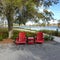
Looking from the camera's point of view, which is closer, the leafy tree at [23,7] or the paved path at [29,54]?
the paved path at [29,54]

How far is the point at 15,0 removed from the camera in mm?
15969

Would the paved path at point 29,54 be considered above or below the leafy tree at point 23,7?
below

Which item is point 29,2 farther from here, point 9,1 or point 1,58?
point 1,58

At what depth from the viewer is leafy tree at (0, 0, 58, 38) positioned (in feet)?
53.4

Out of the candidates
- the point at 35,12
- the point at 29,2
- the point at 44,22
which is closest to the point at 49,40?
the point at 44,22

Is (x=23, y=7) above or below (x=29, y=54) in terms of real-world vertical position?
above

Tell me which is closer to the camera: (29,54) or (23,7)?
(29,54)

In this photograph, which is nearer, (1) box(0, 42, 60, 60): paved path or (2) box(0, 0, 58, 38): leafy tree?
(1) box(0, 42, 60, 60): paved path

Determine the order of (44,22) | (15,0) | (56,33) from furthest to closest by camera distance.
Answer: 1. (56,33)
2. (44,22)
3. (15,0)

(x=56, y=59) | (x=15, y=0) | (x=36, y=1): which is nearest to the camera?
(x=56, y=59)

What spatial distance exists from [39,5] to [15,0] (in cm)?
284

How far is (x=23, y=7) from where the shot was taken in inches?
672

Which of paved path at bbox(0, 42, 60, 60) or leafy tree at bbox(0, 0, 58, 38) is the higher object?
leafy tree at bbox(0, 0, 58, 38)

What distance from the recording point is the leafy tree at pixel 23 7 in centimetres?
1629
